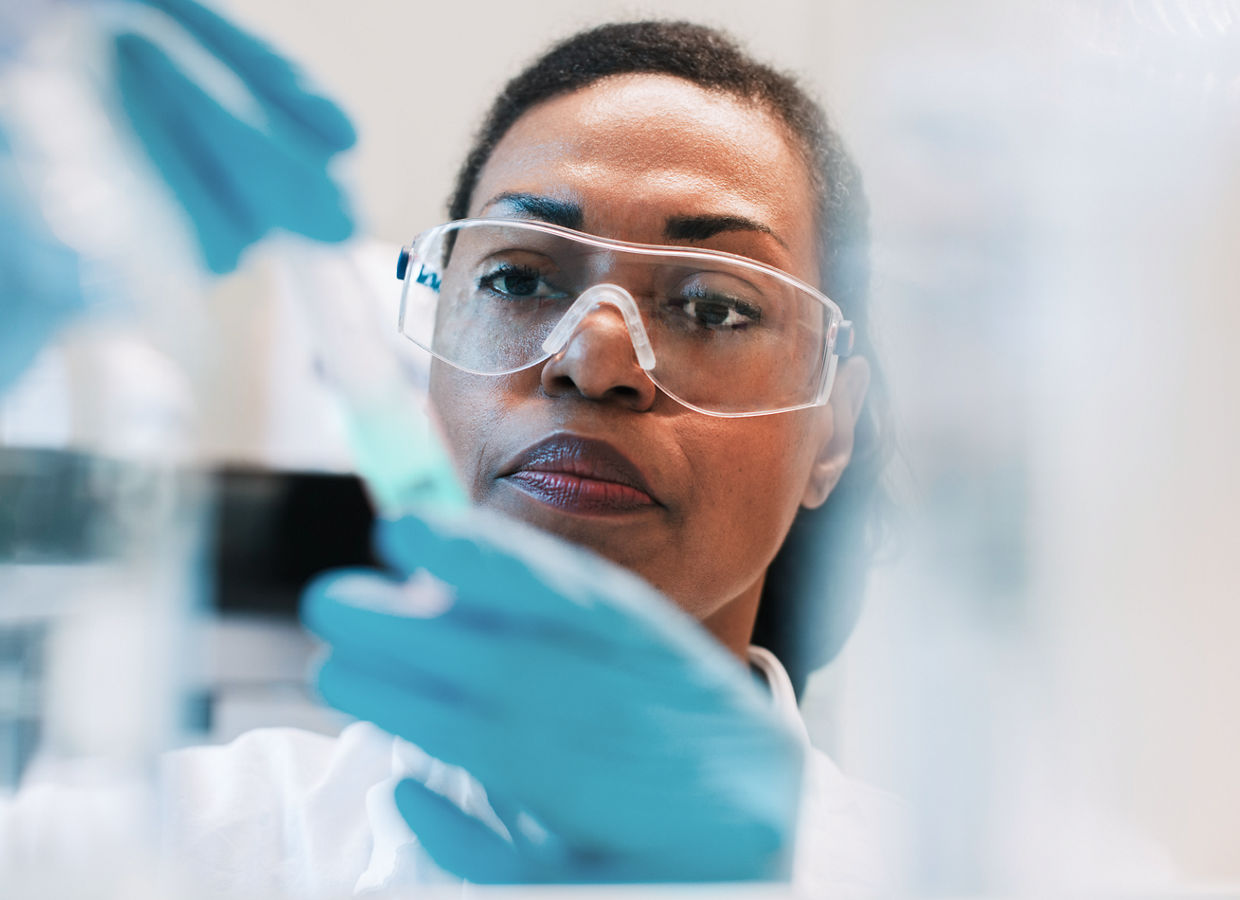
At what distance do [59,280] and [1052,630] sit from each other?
85cm

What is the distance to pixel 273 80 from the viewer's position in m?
0.67

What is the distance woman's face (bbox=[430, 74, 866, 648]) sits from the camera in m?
0.62

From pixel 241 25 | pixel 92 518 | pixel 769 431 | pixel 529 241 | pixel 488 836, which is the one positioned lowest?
pixel 488 836

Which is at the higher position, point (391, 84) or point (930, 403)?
point (391, 84)

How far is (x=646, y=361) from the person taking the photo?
62 cm

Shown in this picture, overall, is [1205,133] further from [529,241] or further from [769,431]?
[529,241]

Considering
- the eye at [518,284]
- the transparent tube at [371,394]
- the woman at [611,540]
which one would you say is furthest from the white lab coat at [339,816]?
the eye at [518,284]

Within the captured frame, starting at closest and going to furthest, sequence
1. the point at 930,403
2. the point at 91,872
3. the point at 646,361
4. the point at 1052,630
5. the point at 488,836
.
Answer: the point at 91,872, the point at 488,836, the point at 646,361, the point at 1052,630, the point at 930,403

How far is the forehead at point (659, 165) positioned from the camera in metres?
0.66

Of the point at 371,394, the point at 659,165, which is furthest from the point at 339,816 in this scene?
the point at 659,165

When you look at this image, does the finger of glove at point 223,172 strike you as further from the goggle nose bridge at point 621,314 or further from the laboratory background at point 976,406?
the goggle nose bridge at point 621,314

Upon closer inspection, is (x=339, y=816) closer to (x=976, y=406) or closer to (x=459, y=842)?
(x=459, y=842)

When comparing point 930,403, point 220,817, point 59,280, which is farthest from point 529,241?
point 220,817

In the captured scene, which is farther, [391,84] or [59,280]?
[391,84]
